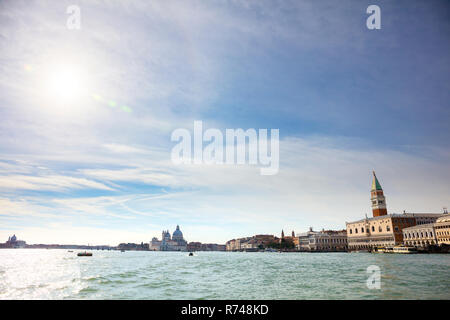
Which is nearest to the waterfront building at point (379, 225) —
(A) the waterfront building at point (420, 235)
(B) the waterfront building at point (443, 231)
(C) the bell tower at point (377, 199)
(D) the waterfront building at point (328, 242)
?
(C) the bell tower at point (377, 199)

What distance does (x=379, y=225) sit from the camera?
105875 millimetres

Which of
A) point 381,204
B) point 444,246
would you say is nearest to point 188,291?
point 444,246

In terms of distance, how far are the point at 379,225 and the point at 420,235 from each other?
1925 centimetres

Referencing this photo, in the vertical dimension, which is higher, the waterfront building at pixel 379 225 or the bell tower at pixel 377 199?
the bell tower at pixel 377 199

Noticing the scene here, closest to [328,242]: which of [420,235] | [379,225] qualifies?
[379,225]

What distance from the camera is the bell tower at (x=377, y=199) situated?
118250 millimetres

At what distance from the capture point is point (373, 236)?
108 meters

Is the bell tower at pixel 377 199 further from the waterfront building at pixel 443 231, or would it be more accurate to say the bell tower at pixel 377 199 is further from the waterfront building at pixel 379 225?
the waterfront building at pixel 443 231

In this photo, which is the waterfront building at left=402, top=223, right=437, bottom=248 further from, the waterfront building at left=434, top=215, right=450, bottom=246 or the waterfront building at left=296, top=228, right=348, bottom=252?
the waterfront building at left=296, top=228, right=348, bottom=252

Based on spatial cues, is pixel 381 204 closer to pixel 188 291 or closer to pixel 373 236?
pixel 373 236

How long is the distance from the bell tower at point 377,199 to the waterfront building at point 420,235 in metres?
24.5

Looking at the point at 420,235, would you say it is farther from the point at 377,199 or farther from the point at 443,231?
the point at 377,199
